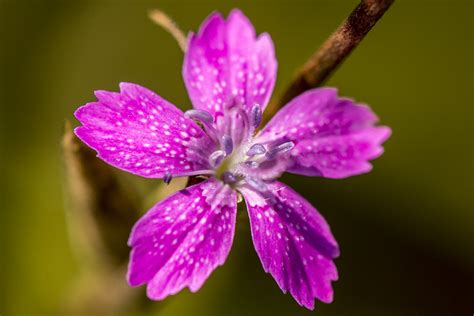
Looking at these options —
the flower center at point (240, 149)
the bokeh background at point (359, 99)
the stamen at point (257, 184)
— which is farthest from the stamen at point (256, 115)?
the bokeh background at point (359, 99)

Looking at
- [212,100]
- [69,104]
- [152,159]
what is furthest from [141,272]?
[69,104]

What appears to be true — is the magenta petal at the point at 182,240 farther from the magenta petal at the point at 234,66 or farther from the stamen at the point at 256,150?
the magenta petal at the point at 234,66

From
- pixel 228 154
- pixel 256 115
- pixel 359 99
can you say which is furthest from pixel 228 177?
pixel 359 99

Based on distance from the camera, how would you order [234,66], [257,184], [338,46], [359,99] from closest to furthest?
[338,46] < [257,184] < [234,66] < [359,99]

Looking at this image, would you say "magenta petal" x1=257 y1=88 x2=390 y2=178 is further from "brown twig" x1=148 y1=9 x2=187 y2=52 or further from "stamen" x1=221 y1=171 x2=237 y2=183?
"brown twig" x1=148 y1=9 x2=187 y2=52

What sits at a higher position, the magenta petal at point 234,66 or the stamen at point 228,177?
the magenta petal at point 234,66

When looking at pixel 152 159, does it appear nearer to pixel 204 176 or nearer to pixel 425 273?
pixel 204 176

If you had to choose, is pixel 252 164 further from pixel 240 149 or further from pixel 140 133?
pixel 140 133

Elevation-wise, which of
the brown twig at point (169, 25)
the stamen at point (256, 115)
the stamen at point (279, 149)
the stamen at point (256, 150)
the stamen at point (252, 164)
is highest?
the brown twig at point (169, 25)
